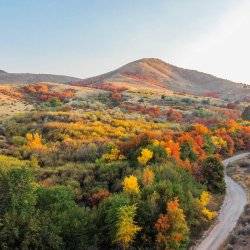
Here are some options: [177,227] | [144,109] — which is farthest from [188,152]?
[144,109]

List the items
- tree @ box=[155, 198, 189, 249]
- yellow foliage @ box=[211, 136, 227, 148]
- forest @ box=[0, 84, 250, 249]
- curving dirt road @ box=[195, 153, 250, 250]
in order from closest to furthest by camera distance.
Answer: forest @ box=[0, 84, 250, 249], tree @ box=[155, 198, 189, 249], curving dirt road @ box=[195, 153, 250, 250], yellow foliage @ box=[211, 136, 227, 148]

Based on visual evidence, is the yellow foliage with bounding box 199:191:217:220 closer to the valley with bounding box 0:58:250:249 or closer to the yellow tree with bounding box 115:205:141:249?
the valley with bounding box 0:58:250:249

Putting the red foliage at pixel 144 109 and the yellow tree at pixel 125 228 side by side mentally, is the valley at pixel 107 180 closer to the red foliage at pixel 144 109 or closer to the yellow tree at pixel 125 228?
the yellow tree at pixel 125 228

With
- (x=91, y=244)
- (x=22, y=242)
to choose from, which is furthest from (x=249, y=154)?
(x=22, y=242)

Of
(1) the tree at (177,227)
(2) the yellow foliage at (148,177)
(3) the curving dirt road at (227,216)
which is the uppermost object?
(2) the yellow foliage at (148,177)

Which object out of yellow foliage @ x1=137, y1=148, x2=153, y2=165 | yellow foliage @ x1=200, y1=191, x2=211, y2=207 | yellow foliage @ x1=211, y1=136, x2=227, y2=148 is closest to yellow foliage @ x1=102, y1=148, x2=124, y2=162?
yellow foliage @ x1=137, y1=148, x2=153, y2=165

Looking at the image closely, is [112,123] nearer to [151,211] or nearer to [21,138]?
[21,138]

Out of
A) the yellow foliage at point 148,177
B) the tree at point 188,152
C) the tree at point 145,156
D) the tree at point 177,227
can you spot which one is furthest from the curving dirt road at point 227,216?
the tree at point 145,156
